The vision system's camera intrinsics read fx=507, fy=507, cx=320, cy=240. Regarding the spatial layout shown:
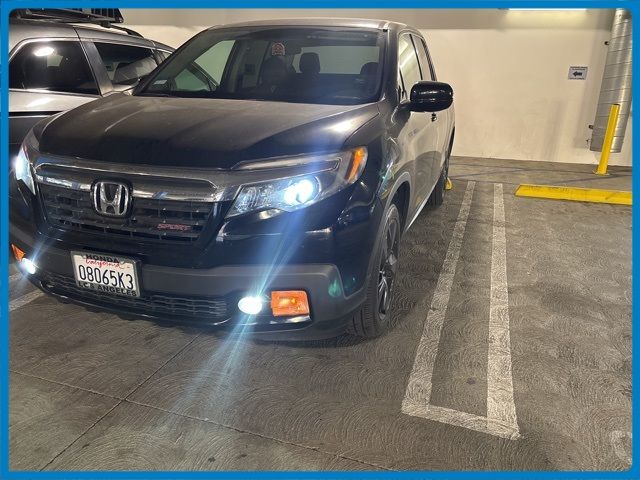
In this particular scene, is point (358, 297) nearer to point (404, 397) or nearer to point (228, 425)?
point (404, 397)

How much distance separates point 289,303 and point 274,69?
5.51 feet

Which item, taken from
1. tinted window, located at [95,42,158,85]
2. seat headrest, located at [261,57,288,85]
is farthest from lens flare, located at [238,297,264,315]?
tinted window, located at [95,42,158,85]

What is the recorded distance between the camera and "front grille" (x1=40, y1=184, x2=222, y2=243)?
1939 mm

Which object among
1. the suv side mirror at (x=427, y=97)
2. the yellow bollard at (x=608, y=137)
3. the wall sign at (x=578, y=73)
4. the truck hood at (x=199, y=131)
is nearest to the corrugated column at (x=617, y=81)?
the yellow bollard at (x=608, y=137)

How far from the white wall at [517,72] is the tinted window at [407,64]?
17.4ft

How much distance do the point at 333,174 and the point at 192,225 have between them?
1.90 ft

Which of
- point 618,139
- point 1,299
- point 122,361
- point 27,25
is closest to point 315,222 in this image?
point 122,361

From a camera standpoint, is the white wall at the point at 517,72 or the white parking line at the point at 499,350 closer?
the white parking line at the point at 499,350

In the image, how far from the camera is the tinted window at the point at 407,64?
118 inches

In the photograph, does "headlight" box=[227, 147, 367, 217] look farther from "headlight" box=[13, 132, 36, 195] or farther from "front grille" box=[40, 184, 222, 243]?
"headlight" box=[13, 132, 36, 195]

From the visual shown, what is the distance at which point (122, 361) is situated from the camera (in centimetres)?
241

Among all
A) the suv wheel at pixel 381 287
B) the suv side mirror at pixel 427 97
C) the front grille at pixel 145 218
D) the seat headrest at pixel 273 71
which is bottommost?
the suv wheel at pixel 381 287

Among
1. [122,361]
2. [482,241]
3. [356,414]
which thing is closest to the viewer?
[356,414]

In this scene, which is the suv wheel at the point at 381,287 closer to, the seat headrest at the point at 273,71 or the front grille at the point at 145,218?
the front grille at the point at 145,218
